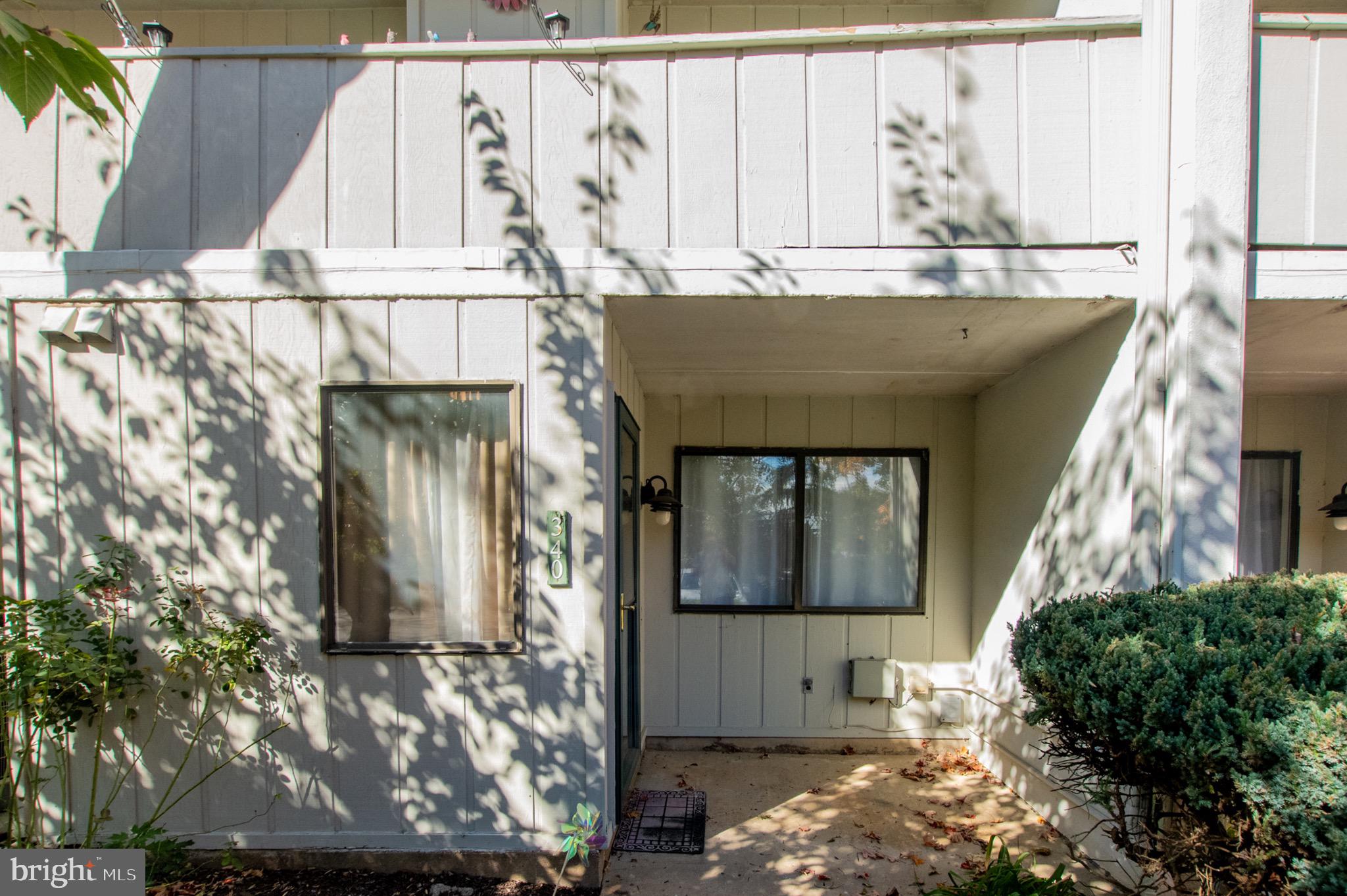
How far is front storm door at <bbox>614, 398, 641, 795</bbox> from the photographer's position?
354 cm

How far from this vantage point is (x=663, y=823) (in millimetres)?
3617

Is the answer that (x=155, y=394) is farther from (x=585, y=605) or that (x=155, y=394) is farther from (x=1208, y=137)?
(x=1208, y=137)

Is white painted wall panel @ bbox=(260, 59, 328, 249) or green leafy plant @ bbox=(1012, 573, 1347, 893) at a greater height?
white painted wall panel @ bbox=(260, 59, 328, 249)

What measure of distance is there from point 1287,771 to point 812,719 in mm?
3341

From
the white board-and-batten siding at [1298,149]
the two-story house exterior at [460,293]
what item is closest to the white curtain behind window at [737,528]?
the two-story house exterior at [460,293]

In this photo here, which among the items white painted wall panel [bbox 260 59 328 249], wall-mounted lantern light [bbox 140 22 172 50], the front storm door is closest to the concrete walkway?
the front storm door

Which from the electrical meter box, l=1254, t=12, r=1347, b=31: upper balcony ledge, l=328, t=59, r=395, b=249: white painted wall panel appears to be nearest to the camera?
l=1254, t=12, r=1347, b=31: upper balcony ledge

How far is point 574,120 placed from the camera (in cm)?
301

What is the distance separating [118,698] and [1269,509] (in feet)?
22.3

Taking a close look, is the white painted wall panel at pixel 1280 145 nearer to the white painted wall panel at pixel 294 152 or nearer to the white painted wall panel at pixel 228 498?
the white painted wall panel at pixel 294 152

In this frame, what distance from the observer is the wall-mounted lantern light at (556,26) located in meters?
2.96

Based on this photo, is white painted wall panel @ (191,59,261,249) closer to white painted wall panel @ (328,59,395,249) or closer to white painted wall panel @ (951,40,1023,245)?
white painted wall panel @ (328,59,395,249)

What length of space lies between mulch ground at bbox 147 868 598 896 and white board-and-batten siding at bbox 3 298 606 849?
13 centimetres

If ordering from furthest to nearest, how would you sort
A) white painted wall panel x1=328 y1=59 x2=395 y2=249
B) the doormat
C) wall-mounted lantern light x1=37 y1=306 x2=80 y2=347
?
the doormat, white painted wall panel x1=328 y1=59 x2=395 y2=249, wall-mounted lantern light x1=37 y1=306 x2=80 y2=347
